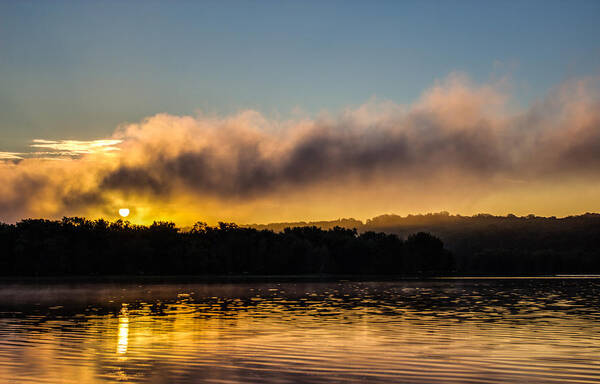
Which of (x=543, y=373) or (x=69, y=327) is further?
(x=69, y=327)

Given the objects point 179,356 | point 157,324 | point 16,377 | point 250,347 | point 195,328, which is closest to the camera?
point 16,377

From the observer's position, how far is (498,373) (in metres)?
29.7

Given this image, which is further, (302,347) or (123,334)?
(123,334)

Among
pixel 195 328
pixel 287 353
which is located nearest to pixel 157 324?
pixel 195 328

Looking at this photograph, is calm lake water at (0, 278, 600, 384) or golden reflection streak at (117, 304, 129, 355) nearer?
calm lake water at (0, 278, 600, 384)

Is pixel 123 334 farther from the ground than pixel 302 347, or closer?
farther from the ground

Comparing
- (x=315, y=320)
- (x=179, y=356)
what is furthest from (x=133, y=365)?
(x=315, y=320)

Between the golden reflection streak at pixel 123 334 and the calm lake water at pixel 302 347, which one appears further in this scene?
the golden reflection streak at pixel 123 334

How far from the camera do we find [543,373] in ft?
97.2

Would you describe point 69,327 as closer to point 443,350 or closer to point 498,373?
point 443,350

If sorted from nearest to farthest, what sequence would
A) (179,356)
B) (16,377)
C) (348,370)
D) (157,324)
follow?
(16,377) < (348,370) < (179,356) < (157,324)

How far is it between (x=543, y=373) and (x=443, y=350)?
7.66m

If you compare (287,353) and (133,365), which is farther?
(287,353)

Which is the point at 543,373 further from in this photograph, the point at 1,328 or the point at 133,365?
the point at 1,328
